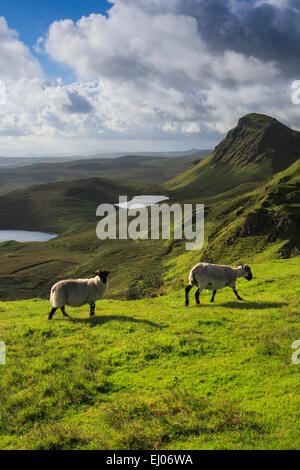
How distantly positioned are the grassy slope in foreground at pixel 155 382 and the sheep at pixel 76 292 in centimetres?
131

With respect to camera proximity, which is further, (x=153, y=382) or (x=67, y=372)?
(x=67, y=372)

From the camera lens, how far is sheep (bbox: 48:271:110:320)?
18.9 meters

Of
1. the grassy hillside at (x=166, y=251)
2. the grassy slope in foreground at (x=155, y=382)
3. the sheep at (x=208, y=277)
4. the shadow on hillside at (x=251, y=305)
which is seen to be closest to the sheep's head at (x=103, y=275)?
the grassy slope in foreground at (x=155, y=382)

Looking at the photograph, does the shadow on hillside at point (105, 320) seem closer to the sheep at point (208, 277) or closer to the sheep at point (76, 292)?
the sheep at point (76, 292)

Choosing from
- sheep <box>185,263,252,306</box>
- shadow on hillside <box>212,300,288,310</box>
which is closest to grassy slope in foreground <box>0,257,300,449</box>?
shadow on hillside <box>212,300,288,310</box>

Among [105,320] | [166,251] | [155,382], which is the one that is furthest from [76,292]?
[166,251]

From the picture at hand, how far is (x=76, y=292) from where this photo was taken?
1911 cm

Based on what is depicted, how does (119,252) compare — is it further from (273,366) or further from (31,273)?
(273,366)

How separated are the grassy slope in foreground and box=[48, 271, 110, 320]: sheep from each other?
1.31 meters

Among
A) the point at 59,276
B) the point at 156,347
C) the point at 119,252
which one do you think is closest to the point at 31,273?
the point at 59,276

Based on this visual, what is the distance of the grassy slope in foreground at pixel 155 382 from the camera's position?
326 inches

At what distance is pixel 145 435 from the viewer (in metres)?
8.15

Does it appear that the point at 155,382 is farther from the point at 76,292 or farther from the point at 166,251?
the point at 166,251

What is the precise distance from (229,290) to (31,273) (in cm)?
8703
